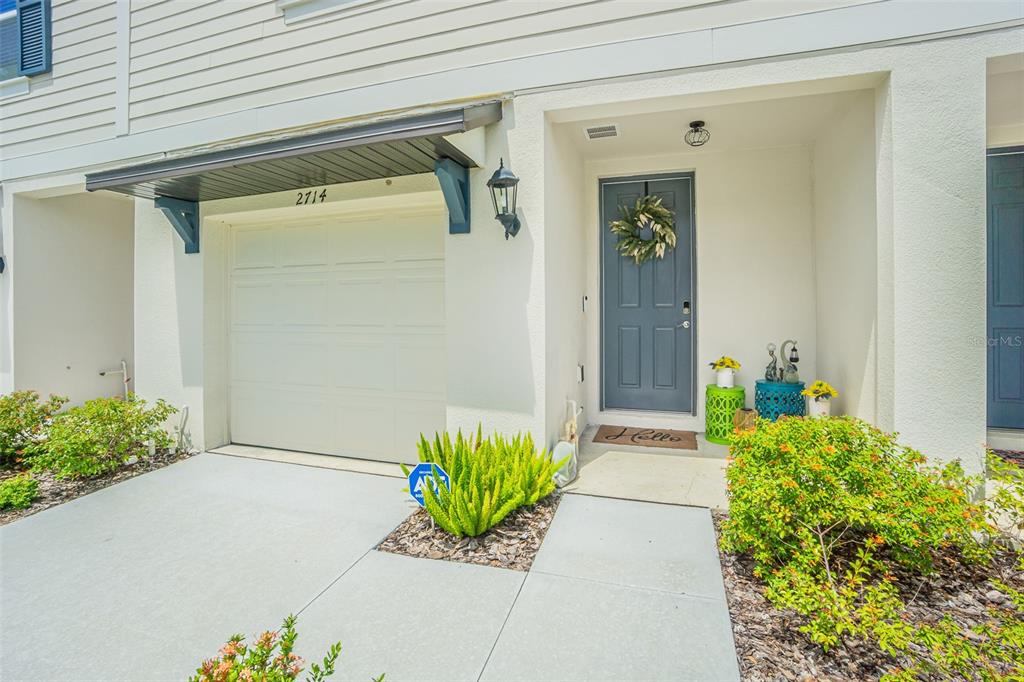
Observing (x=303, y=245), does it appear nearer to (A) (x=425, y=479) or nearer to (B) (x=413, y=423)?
(B) (x=413, y=423)

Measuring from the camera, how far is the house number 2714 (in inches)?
169

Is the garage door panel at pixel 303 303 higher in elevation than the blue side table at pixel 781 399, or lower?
higher

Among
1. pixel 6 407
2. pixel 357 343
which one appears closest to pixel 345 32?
pixel 357 343

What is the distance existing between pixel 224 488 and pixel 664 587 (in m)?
3.34

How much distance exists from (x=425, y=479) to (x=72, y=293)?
5603mm

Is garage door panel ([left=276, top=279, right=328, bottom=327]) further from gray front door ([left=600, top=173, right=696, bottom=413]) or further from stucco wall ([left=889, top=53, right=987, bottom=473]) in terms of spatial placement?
stucco wall ([left=889, top=53, right=987, bottom=473])

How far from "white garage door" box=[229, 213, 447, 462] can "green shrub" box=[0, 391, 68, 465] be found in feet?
5.52

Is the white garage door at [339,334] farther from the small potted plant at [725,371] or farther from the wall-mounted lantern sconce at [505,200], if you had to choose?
the small potted plant at [725,371]

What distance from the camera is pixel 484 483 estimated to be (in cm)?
291

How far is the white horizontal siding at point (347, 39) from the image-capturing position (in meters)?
3.38

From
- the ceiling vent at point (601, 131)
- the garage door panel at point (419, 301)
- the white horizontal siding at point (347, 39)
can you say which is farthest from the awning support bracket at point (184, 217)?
the ceiling vent at point (601, 131)

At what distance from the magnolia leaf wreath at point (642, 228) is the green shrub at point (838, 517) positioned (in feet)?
8.80

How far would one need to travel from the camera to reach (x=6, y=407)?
14.7 feet

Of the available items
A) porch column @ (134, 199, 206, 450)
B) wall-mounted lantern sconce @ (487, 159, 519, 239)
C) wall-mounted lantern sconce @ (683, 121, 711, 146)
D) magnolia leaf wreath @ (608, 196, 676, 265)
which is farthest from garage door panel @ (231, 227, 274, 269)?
wall-mounted lantern sconce @ (683, 121, 711, 146)
